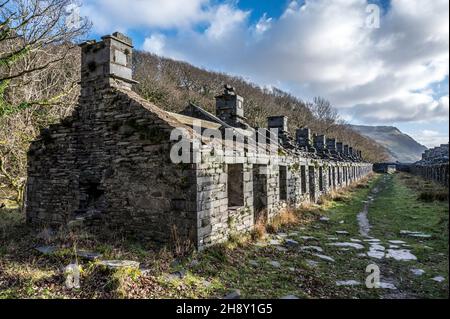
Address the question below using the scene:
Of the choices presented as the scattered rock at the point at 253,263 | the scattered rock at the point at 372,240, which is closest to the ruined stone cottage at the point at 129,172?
the scattered rock at the point at 253,263

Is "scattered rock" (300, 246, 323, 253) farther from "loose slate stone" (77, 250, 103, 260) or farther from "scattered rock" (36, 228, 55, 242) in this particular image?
"scattered rock" (36, 228, 55, 242)

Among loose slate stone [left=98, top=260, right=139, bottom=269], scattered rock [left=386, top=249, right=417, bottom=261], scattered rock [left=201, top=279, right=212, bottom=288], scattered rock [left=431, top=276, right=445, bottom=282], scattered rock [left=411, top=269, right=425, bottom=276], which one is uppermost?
loose slate stone [left=98, top=260, right=139, bottom=269]

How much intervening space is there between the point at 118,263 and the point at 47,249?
185 centimetres

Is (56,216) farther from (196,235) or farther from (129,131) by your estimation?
(196,235)

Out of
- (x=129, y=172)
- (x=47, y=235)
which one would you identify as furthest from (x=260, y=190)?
(x=47, y=235)

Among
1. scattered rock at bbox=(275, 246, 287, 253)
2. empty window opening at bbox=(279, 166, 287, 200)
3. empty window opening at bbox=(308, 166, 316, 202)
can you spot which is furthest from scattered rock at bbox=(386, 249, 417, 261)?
empty window opening at bbox=(308, 166, 316, 202)

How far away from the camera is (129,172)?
7.64 m

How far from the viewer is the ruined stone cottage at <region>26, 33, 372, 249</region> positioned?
23.0 feet

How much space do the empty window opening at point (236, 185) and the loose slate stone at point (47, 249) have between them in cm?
457

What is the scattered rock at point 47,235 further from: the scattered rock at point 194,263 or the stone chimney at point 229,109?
the stone chimney at point 229,109

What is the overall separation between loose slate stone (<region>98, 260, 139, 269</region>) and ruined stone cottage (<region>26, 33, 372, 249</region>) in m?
1.53

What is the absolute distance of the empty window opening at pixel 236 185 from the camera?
9.02m

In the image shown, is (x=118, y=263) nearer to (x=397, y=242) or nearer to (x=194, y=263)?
(x=194, y=263)
